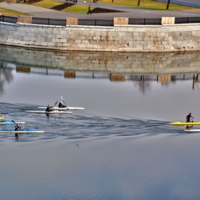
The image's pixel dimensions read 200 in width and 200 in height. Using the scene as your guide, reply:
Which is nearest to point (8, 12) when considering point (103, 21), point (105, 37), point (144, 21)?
point (103, 21)

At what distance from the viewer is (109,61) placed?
66.6 m

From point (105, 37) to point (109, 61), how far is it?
4.11m

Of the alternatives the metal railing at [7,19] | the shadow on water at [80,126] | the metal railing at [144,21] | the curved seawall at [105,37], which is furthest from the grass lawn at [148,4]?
the shadow on water at [80,126]

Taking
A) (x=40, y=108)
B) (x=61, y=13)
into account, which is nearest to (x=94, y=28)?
(x=61, y=13)

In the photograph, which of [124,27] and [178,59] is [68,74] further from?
[178,59]

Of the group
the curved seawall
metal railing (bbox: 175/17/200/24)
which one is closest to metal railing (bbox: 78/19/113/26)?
the curved seawall

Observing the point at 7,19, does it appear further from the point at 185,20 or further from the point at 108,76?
the point at 185,20

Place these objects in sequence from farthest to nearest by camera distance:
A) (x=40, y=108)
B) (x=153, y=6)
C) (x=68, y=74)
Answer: (x=153, y=6), (x=68, y=74), (x=40, y=108)

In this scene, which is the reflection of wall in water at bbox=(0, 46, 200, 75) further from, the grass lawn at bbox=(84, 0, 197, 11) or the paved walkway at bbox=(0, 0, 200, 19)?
the grass lawn at bbox=(84, 0, 197, 11)

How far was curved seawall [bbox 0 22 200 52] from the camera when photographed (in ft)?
224

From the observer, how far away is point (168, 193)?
3100cm

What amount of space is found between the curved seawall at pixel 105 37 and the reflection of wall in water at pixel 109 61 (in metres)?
0.89

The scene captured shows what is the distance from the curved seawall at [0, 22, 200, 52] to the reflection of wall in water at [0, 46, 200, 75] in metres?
0.89

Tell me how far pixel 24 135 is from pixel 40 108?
6.05 metres
